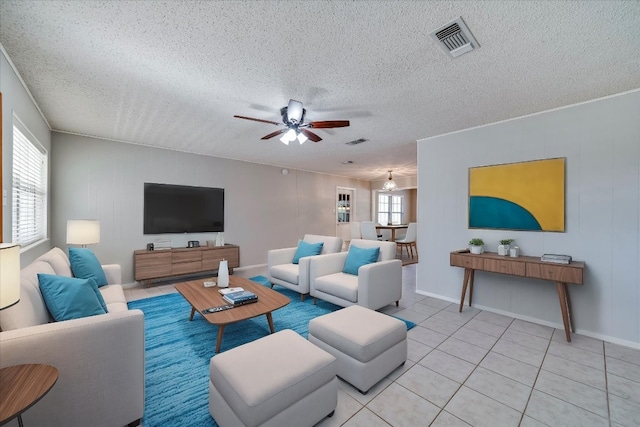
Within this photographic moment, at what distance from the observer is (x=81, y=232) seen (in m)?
3.09

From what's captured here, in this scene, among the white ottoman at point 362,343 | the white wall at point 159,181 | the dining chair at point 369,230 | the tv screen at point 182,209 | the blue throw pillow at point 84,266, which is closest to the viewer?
the white ottoman at point 362,343

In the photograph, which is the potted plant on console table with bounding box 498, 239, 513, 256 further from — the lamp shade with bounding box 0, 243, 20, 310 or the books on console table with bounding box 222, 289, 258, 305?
the lamp shade with bounding box 0, 243, 20, 310

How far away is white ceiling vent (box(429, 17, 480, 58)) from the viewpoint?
167 cm

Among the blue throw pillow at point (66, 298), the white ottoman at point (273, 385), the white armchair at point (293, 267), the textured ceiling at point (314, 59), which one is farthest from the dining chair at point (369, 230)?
the blue throw pillow at point (66, 298)

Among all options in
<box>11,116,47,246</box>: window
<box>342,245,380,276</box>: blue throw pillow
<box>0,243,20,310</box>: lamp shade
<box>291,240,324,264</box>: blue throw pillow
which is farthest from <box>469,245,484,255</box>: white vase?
<box>11,116,47,246</box>: window

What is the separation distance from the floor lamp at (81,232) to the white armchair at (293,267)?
7.40 feet

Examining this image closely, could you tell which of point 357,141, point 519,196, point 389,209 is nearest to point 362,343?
point 519,196

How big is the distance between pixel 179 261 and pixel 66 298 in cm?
294

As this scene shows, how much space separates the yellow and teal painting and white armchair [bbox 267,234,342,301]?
2042 mm

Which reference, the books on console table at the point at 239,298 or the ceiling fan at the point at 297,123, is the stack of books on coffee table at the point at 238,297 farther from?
the ceiling fan at the point at 297,123

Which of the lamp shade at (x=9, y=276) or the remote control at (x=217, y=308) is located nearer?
the lamp shade at (x=9, y=276)

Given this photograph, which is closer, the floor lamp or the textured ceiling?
the textured ceiling

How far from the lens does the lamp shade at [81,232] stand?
306cm

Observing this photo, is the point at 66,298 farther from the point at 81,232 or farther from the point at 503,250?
the point at 503,250
